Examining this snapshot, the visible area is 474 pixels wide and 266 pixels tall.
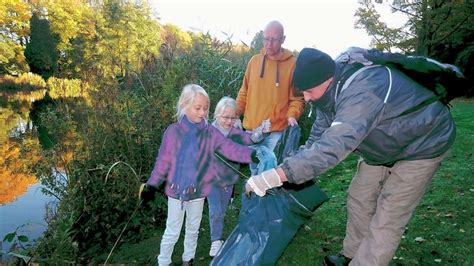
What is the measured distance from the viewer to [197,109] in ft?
10.1

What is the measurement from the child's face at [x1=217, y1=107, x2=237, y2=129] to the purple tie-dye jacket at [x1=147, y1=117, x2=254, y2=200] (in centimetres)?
52

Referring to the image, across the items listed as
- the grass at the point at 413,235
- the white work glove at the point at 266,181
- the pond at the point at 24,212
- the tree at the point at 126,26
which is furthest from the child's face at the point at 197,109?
the tree at the point at 126,26

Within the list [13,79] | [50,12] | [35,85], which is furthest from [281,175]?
[50,12]

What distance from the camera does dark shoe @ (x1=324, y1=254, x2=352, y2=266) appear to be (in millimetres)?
3133

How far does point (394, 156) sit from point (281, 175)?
2.63 feet

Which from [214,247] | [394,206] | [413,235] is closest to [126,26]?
[214,247]

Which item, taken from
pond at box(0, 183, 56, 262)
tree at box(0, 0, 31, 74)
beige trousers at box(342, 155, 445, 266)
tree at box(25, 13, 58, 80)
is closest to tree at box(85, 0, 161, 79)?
tree at box(25, 13, 58, 80)

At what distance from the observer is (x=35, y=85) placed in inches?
947

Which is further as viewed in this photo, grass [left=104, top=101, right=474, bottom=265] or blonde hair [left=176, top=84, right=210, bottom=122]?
grass [left=104, top=101, right=474, bottom=265]

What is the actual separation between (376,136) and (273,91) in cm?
167

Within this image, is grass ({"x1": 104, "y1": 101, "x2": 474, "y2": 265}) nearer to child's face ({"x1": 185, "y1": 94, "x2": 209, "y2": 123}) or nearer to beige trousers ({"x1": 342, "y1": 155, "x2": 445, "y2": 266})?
beige trousers ({"x1": 342, "y1": 155, "x2": 445, "y2": 266})

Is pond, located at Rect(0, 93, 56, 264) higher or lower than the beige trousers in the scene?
lower

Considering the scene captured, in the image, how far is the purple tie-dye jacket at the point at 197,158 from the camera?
3010 mm

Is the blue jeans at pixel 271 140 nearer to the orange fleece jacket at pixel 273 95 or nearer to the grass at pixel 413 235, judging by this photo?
the orange fleece jacket at pixel 273 95
